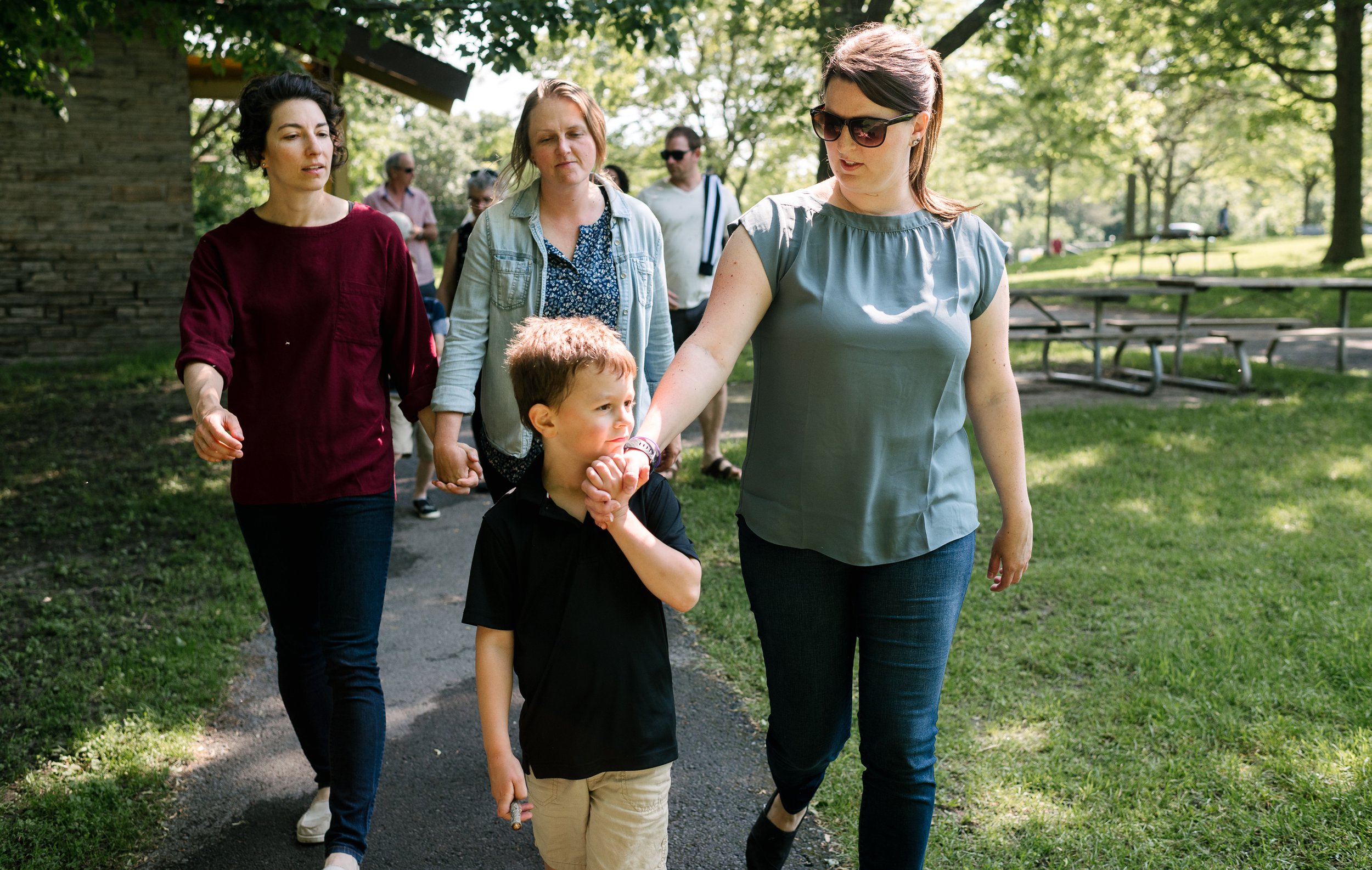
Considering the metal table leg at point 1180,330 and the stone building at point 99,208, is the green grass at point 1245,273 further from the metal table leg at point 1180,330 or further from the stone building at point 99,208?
the stone building at point 99,208

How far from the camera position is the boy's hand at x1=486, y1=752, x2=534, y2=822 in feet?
6.84

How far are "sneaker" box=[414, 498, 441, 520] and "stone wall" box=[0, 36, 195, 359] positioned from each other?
8709mm

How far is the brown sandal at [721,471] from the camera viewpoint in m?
7.23

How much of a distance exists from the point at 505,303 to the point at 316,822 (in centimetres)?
162

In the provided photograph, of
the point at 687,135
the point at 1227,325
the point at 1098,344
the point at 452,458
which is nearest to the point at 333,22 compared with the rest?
the point at 687,135

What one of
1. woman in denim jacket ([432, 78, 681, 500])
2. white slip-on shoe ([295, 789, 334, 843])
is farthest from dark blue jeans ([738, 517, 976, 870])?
white slip-on shoe ([295, 789, 334, 843])

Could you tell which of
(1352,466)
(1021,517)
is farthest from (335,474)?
(1352,466)

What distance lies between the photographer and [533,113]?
2.88 metres

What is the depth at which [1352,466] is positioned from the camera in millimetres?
6984

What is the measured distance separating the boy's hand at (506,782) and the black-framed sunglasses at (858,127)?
142 centimetres

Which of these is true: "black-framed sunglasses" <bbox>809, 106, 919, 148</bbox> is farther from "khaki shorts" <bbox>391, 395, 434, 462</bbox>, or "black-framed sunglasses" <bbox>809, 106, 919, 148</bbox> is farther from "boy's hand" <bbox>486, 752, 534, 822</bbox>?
"khaki shorts" <bbox>391, 395, 434, 462</bbox>

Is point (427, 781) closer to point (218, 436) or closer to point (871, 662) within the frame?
point (218, 436)

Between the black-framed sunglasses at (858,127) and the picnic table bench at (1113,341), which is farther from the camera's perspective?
the picnic table bench at (1113,341)

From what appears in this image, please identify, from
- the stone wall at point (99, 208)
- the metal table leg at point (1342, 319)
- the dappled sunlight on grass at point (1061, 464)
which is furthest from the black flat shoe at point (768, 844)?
the stone wall at point (99, 208)
